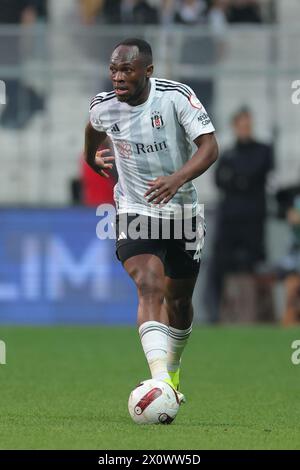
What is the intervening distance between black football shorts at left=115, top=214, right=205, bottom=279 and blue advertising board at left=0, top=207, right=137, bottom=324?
773cm

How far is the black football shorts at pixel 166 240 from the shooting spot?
8289 mm

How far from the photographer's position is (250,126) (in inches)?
657

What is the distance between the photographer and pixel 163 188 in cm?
788

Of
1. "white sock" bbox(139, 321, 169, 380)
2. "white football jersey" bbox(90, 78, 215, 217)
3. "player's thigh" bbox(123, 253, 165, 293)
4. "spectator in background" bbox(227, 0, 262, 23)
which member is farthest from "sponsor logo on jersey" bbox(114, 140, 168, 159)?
"spectator in background" bbox(227, 0, 262, 23)

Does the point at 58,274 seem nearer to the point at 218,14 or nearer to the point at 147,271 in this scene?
the point at 218,14

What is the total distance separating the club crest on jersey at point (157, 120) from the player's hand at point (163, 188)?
21.9 inches

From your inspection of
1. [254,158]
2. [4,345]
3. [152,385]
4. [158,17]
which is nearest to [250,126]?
[254,158]

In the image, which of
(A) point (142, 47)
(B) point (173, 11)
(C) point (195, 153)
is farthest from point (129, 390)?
(B) point (173, 11)

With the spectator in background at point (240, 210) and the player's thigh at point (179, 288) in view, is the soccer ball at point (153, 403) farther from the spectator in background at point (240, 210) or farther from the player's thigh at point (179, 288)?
the spectator in background at point (240, 210)

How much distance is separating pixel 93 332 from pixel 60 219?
1.67m

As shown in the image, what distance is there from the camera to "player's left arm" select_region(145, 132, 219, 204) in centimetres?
789

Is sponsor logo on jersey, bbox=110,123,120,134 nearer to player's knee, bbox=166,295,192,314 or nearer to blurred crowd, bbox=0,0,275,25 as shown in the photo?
player's knee, bbox=166,295,192,314

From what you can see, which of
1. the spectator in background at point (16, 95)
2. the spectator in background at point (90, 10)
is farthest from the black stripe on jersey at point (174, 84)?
the spectator in background at point (90, 10)

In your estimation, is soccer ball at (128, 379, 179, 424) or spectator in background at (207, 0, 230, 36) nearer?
soccer ball at (128, 379, 179, 424)
